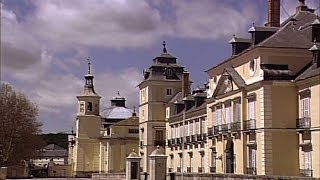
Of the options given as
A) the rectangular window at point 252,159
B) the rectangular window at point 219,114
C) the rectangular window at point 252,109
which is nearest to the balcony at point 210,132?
the rectangular window at point 219,114

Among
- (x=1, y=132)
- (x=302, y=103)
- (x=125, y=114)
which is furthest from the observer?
(x=125, y=114)

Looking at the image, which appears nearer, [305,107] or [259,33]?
[305,107]

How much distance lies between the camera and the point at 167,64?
77.9m

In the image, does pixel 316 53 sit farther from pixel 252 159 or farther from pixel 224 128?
pixel 224 128

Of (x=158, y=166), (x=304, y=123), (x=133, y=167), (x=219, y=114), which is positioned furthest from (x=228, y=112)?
(x=133, y=167)

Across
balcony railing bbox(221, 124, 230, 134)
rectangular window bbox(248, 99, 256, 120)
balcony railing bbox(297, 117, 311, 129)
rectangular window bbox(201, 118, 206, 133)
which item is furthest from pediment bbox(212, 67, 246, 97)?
rectangular window bbox(201, 118, 206, 133)

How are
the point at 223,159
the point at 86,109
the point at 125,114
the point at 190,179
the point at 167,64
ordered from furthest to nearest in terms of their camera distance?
1. the point at 125,114
2. the point at 86,109
3. the point at 167,64
4. the point at 223,159
5. the point at 190,179

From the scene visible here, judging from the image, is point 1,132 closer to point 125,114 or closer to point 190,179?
point 190,179

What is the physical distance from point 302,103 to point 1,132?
37837mm

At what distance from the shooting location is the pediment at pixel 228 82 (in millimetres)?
Result: 43938

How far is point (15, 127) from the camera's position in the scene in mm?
69062

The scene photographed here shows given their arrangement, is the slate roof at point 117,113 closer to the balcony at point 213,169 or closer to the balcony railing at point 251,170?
the balcony at point 213,169

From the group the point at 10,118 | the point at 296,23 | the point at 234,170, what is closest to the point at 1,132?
the point at 10,118

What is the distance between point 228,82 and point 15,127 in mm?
30143
